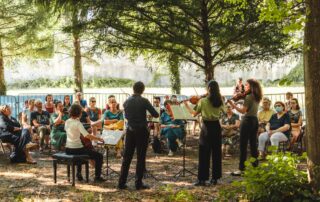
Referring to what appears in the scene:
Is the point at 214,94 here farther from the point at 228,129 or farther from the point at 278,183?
the point at 228,129

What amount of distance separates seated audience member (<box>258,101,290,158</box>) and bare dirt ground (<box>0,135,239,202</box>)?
79 cm

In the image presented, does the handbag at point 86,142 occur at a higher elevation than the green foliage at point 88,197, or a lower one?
higher

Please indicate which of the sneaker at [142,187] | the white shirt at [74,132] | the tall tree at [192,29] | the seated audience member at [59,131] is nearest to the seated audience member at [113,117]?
the seated audience member at [59,131]

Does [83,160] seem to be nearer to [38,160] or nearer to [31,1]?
[38,160]

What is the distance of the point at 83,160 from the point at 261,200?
3.75 meters

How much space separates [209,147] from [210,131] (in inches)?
11.8

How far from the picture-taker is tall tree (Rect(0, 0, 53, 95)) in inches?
744

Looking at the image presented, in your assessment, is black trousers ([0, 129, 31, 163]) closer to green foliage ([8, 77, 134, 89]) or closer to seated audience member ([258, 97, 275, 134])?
seated audience member ([258, 97, 275, 134])

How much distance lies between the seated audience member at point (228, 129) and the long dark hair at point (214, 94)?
3567 mm

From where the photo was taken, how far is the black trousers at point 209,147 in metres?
7.77

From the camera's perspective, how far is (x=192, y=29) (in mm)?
11617

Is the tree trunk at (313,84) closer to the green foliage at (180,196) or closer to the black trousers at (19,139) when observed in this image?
the green foliage at (180,196)

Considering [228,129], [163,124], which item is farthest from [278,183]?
[163,124]

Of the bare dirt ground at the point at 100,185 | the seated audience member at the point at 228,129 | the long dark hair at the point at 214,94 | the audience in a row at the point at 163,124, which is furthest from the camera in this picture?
the seated audience member at the point at 228,129
